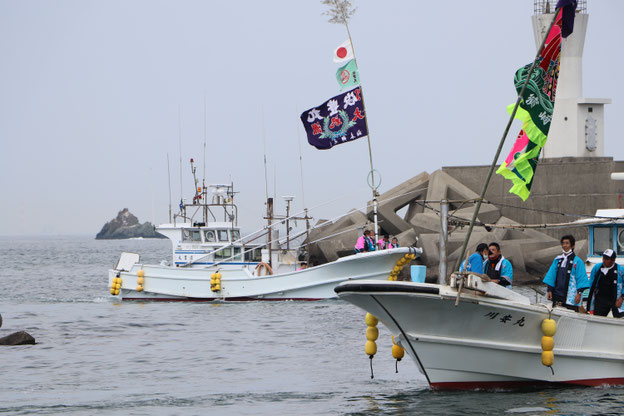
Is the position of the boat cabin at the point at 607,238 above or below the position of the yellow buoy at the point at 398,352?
above

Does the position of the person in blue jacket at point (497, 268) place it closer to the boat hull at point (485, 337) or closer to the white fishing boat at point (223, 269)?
the boat hull at point (485, 337)

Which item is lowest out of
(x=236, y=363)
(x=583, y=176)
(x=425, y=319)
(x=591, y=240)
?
(x=236, y=363)

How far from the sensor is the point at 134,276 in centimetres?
2892

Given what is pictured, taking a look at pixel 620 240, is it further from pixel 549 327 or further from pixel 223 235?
pixel 223 235

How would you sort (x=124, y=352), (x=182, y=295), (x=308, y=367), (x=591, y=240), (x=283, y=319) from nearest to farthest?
1. (x=591, y=240)
2. (x=308, y=367)
3. (x=124, y=352)
4. (x=283, y=319)
5. (x=182, y=295)

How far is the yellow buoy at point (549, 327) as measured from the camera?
1166 cm

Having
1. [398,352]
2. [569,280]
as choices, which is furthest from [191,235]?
[569,280]

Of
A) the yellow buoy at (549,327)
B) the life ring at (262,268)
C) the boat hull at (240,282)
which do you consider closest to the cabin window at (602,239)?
the yellow buoy at (549,327)

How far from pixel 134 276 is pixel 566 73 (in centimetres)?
1974

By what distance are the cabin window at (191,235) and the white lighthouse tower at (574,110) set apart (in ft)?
52.2

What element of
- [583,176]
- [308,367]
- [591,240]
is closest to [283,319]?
[308,367]

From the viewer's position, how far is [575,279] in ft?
40.9

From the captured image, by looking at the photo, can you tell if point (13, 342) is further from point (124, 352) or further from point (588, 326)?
point (588, 326)

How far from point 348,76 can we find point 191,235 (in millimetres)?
8795
